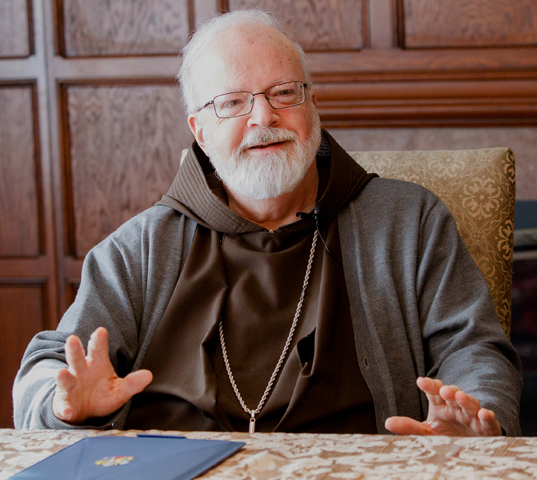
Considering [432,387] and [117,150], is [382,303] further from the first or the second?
[117,150]

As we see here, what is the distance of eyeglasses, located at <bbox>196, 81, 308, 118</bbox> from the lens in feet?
5.00

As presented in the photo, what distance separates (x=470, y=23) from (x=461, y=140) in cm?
47

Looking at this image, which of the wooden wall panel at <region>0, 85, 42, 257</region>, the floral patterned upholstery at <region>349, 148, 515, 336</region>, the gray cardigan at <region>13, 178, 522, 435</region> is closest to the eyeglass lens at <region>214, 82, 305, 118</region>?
the gray cardigan at <region>13, 178, 522, 435</region>

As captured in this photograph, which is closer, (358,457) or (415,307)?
(358,457)

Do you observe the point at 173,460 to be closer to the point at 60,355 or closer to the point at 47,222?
the point at 60,355

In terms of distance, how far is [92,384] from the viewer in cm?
105

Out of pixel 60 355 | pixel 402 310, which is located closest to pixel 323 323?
pixel 402 310

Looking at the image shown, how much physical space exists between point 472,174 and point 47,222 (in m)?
1.99

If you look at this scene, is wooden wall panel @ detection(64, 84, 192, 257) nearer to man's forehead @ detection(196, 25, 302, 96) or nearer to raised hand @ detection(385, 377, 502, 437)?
Answer: man's forehead @ detection(196, 25, 302, 96)

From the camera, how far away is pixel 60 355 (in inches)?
51.1

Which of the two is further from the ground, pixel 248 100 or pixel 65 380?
pixel 248 100

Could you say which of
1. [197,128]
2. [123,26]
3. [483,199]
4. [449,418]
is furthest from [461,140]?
[449,418]

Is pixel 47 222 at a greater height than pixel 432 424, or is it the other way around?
pixel 47 222

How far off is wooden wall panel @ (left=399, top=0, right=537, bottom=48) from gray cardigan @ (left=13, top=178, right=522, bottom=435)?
4.34ft
